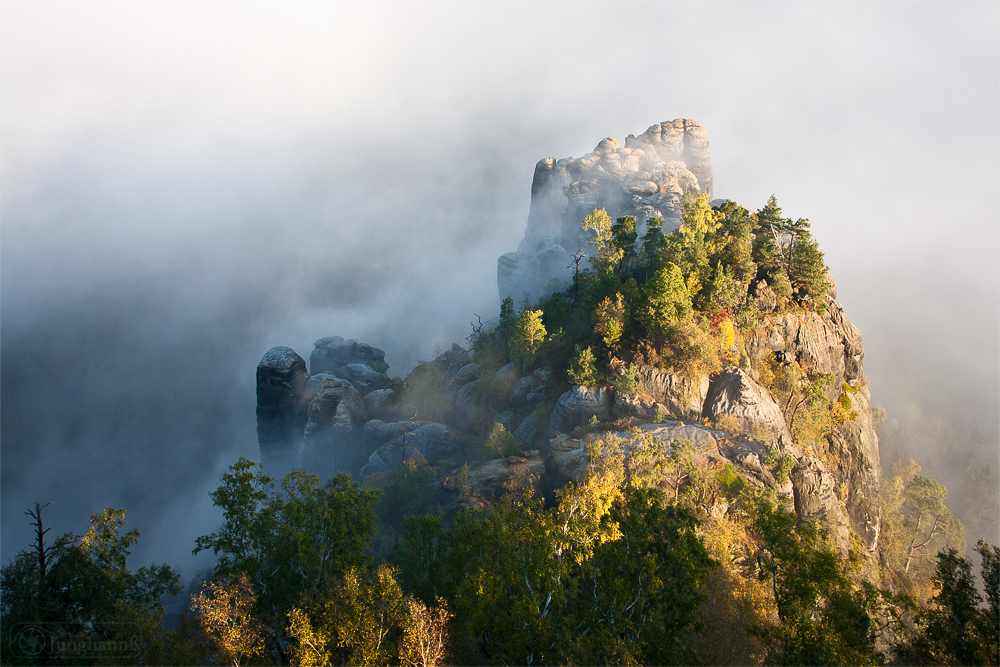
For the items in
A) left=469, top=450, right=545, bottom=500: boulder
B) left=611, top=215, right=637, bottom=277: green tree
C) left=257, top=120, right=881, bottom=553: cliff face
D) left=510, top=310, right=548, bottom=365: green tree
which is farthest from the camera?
left=611, top=215, right=637, bottom=277: green tree

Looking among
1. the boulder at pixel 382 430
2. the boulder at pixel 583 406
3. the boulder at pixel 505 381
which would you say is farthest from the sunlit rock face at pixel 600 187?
the boulder at pixel 583 406

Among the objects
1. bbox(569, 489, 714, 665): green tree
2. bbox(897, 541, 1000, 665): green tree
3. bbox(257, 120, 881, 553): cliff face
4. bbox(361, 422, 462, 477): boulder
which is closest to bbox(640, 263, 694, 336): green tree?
bbox(257, 120, 881, 553): cliff face

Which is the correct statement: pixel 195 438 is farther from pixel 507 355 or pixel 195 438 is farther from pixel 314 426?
pixel 507 355

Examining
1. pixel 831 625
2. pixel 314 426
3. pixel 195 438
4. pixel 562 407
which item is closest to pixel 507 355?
pixel 562 407

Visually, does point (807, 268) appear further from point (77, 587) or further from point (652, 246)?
point (77, 587)

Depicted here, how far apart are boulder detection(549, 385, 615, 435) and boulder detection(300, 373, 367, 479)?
34460mm

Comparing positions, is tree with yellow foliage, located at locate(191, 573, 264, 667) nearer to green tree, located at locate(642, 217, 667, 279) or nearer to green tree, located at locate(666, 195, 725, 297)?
green tree, located at locate(666, 195, 725, 297)

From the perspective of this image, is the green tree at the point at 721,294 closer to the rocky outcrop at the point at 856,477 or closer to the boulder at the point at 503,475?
the rocky outcrop at the point at 856,477

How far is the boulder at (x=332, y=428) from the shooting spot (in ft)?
237

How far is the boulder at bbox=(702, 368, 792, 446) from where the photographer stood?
44531mm

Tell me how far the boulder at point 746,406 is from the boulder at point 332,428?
48.9m

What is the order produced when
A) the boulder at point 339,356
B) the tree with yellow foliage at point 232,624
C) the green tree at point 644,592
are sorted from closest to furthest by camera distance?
1. the tree with yellow foliage at point 232,624
2. the green tree at point 644,592
3. the boulder at point 339,356

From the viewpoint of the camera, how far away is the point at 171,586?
27.1 m

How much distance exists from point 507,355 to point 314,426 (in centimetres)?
3240
